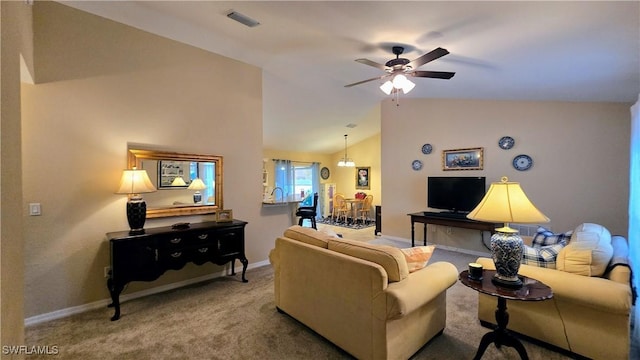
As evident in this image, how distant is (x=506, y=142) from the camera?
4.63m

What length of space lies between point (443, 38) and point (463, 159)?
2.96m

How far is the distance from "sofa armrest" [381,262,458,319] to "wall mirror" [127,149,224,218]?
9.39 ft

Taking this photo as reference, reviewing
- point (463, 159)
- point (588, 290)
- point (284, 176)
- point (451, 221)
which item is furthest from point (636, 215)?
point (284, 176)

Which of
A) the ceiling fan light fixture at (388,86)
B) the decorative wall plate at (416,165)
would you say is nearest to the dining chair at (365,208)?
the decorative wall plate at (416,165)

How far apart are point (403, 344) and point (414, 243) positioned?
12.5ft

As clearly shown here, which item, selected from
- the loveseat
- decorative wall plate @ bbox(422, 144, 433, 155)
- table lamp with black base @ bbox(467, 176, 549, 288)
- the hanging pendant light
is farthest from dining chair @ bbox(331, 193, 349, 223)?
table lamp with black base @ bbox(467, 176, 549, 288)

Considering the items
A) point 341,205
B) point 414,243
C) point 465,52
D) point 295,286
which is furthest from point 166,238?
point 341,205

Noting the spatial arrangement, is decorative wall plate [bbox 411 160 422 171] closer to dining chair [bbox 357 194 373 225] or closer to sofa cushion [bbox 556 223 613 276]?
dining chair [bbox 357 194 373 225]

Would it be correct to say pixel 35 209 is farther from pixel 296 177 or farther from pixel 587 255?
pixel 296 177

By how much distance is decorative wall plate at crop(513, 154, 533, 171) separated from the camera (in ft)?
14.6

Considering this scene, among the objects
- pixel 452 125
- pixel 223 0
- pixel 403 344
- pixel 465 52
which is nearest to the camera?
pixel 403 344

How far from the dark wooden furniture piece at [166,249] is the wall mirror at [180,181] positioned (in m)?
0.28

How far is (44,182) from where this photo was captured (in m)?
2.73

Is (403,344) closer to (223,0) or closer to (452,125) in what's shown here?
(223,0)
